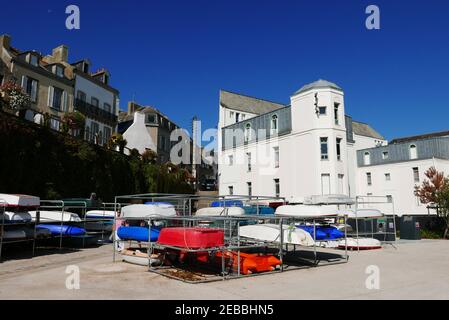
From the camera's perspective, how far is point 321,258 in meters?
14.8

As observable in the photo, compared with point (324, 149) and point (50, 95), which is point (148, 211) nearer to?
point (324, 149)

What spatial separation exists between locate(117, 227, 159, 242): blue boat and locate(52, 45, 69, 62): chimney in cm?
3080

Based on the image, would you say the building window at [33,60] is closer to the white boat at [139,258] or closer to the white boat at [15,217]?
the white boat at [15,217]

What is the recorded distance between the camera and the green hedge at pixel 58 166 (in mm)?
18942

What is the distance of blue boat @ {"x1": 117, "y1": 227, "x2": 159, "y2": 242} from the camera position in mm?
12491

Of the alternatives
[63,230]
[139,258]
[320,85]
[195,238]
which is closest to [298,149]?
[320,85]

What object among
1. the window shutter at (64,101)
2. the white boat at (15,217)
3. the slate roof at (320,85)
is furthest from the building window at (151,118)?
the white boat at (15,217)

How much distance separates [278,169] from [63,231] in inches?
921

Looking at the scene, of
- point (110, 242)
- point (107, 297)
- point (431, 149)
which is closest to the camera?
point (107, 297)

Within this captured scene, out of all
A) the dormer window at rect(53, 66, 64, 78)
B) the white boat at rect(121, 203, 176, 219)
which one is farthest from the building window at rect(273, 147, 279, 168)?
the white boat at rect(121, 203, 176, 219)

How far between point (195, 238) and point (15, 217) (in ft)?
26.3

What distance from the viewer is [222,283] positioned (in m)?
9.68
